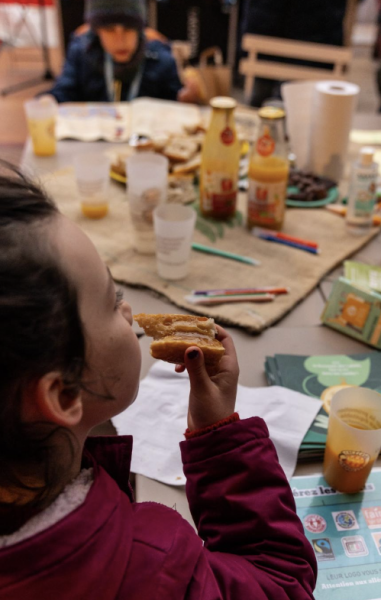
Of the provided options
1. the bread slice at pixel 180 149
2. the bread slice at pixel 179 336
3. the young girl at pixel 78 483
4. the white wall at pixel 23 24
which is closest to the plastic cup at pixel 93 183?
the bread slice at pixel 180 149

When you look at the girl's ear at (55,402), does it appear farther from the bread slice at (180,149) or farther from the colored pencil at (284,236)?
the bread slice at (180,149)

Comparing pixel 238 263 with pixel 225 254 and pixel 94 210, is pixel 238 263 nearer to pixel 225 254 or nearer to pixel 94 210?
pixel 225 254

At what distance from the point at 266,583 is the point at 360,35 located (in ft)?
22.4

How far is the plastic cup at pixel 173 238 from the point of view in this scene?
3.83 feet

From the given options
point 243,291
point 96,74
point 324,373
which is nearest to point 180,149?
point 243,291

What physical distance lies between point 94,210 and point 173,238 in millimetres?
380

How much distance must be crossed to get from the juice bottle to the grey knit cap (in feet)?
4.06

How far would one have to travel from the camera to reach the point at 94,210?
1.46 meters

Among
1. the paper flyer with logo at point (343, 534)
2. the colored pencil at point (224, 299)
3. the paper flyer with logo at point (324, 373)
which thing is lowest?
the paper flyer with logo at point (343, 534)

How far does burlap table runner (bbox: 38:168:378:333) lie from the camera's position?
3.73 ft

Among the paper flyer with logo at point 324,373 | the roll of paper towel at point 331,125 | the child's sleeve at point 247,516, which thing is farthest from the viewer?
the roll of paper towel at point 331,125

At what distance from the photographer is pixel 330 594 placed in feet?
2.10

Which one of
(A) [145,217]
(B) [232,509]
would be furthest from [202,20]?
(B) [232,509]

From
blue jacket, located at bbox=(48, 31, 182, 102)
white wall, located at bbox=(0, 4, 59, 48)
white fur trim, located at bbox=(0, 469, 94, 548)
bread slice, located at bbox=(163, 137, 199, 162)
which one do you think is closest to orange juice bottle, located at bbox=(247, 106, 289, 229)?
bread slice, located at bbox=(163, 137, 199, 162)
